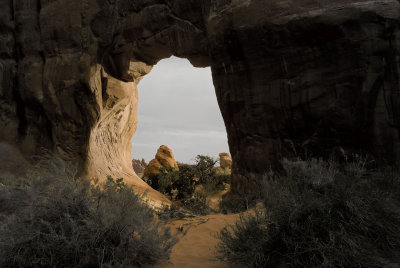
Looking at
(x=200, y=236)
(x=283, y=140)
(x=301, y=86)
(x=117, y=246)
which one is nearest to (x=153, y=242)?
(x=117, y=246)

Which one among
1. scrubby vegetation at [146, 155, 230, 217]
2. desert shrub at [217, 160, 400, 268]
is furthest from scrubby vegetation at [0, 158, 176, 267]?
scrubby vegetation at [146, 155, 230, 217]

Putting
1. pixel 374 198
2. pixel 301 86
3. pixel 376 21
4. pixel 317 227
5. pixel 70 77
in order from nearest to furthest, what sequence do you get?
pixel 317 227, pixel 374 198, pixel 376 21, pixel 301 86, pixel 70 77

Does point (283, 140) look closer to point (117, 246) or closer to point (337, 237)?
point (337, 237)

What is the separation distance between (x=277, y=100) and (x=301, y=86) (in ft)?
1.56

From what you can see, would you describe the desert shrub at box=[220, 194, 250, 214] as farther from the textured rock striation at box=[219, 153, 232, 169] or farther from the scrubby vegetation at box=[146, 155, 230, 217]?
the textured rock striation at box=[219, 153, 232, 169]

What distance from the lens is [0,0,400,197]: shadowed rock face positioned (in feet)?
14.4

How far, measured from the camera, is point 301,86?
4.87 meters

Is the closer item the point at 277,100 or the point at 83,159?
the point at 277,100

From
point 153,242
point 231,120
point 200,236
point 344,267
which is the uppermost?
point 231,120

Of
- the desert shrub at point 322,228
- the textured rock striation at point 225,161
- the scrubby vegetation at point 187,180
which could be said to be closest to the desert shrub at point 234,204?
the desert shrub at point 322,228

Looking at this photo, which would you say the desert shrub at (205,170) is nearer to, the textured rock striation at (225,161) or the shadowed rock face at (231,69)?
the shadowed rock face at (231,69)

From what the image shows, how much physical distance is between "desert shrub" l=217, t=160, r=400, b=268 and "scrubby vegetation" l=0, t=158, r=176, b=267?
2.79 ft

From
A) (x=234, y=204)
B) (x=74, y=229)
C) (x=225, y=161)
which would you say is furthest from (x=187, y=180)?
(x=225, y=161)

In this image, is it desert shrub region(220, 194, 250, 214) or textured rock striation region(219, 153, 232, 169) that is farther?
textured rock striation region(219, 153, 232, 169)
